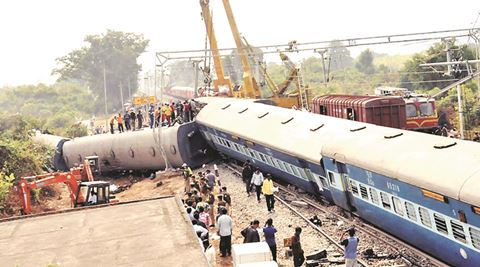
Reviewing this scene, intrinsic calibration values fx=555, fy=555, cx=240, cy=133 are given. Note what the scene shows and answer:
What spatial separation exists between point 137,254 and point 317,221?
9263 mm

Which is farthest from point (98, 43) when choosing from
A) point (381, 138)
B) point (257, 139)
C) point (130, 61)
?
point (381, 138)

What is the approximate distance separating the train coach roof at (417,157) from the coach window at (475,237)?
1.83ft

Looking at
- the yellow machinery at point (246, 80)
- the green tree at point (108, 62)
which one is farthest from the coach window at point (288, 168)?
the green tree at point (108, 62)

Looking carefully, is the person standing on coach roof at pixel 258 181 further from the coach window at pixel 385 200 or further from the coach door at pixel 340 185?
the coach window at pixel 385 200

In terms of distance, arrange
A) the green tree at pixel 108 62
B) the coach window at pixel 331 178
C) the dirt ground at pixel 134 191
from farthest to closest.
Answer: the green tree at pixel 108 62 < the dirt ground at pixel 134 191 < the coach window at pixel 331 178

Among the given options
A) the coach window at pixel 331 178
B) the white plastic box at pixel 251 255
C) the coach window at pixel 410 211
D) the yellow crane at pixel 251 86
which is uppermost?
the yellow crane at pixel 251 86

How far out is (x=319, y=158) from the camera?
16391 mm

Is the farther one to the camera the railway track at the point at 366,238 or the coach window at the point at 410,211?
the railway track at the point at 366,238

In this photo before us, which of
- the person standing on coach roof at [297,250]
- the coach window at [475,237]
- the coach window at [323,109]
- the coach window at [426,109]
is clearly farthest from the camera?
the coach window at [323,109]

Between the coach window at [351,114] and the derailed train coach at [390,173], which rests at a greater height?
the coach window at [351,114]

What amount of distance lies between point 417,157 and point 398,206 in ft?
4.09

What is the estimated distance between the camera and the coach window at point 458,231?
398 inches

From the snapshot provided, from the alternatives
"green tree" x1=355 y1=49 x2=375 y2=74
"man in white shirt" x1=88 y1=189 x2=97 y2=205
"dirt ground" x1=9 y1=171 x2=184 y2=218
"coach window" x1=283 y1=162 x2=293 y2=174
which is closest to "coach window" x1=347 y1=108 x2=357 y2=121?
"coach window" x1=283 y1=162 x2=293 y2=174

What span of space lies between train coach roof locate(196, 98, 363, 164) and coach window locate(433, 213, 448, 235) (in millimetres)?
5743
